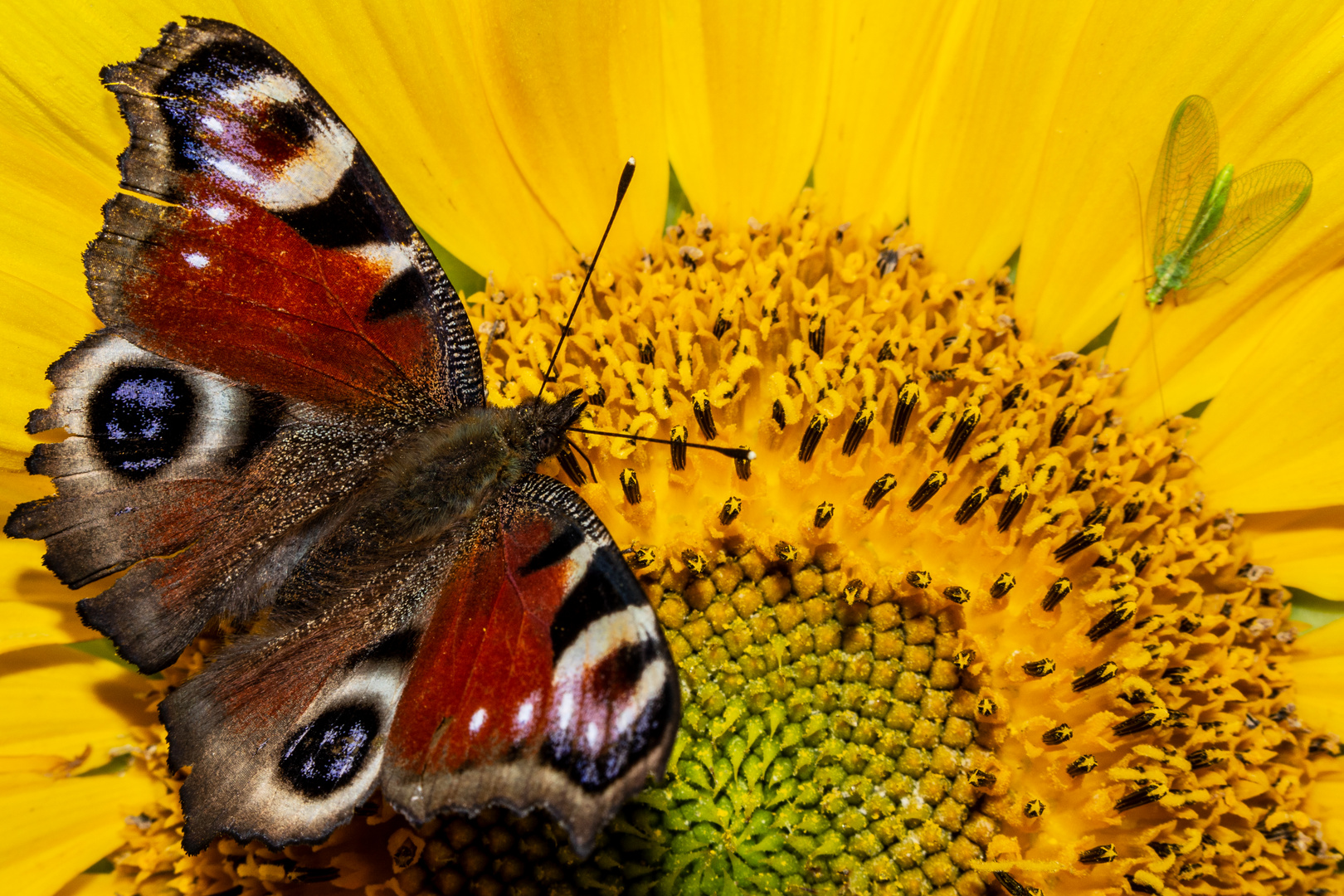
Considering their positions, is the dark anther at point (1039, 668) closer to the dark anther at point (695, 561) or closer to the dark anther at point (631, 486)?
the dark anther at point (695, 561)

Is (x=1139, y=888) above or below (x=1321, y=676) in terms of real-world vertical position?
below

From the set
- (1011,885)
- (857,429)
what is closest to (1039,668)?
(1011,885)

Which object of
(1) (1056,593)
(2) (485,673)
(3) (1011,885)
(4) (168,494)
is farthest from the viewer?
(1) (1056,593)

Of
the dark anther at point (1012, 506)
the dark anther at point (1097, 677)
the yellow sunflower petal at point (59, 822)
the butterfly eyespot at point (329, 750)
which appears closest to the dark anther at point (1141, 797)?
the dark anther at point (1097, 677)

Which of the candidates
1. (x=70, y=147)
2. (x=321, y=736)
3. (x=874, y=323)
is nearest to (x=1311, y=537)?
(x=874, y=323)

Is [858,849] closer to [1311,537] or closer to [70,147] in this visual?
[1311,537]

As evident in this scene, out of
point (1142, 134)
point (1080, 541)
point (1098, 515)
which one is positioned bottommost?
point (1080, 541)

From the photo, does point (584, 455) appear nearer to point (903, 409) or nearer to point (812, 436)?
point (812, 436)
